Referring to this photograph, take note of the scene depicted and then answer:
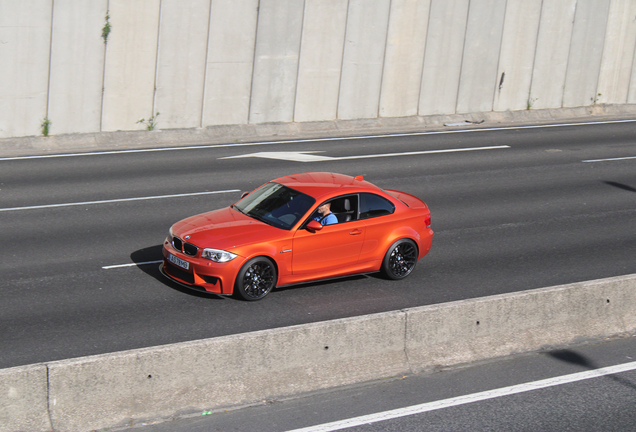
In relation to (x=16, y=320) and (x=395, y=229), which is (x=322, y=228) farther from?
(x=16, y=320)

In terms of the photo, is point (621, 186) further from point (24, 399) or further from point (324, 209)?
point (24, 399)

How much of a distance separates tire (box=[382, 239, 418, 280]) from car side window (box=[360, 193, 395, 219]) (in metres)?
0.49

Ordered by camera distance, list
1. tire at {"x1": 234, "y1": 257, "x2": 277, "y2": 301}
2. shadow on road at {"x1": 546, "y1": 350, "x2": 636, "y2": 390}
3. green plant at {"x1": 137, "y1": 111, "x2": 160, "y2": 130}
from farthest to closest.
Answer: green plant at {"x1": 137, "y1": 111, "x2": 160, "y2": 130} → tire at {"x1": 234, "y1": 257, "x2": 277, "y2": 301} → shadow on road at {"x1": 546, "y1": 350, "x2": 636, "y2": 390}

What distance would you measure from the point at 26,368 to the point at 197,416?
64.3 inches

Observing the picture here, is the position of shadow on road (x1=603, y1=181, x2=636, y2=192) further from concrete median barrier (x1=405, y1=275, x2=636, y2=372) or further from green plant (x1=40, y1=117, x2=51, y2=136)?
green plant (x1=40, y1=117, x2=51, y2=136)

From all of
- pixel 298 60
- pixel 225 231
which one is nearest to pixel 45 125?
pixel 298 60

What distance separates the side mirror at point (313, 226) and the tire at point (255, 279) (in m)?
0.71

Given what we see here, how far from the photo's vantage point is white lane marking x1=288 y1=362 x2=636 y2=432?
22.0ft

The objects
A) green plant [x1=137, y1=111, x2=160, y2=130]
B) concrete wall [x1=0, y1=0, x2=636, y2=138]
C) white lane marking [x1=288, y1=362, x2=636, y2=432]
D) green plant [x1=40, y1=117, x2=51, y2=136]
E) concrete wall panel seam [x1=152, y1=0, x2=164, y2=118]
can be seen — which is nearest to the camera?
white lane marking [x1=288, y1=362, x2=636, y2=432]

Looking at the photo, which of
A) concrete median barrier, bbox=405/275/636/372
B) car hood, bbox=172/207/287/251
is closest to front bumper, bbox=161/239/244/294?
car hood, bbox=172/207/287/251

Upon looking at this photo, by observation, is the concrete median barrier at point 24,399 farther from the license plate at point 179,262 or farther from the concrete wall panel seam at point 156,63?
the concrete wall panel seam at point 156,63

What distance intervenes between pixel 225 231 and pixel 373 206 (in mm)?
2227

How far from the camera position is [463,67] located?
25031mm

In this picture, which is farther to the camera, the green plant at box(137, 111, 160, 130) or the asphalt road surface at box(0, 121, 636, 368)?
the green plant at box(137, 111, 160, 130)
